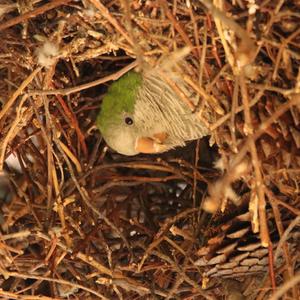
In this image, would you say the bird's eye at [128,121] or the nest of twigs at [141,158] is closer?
the nest of twigs at [141,158]

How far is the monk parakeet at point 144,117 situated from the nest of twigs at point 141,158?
0.05 metres

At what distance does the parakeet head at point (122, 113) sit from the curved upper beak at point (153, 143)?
2 centimetres

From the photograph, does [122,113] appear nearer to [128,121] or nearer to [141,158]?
[128,121]

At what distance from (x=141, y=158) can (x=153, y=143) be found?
120 mm

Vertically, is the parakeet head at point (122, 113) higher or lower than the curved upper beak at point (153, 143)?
higher

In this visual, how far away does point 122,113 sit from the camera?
122cm

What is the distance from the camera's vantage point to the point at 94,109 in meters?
1.32

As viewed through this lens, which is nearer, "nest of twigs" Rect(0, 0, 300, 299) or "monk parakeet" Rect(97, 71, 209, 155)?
"nest of twigs" Rect(0, 0, 300, 299)

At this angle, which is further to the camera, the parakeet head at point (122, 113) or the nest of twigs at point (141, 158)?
the parakeet head at point (122, 113)

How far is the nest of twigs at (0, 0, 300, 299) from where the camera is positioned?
3.05ft

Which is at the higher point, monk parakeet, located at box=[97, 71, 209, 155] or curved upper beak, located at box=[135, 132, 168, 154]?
monk parakeet, located at box=[97, 71, 209, 155]

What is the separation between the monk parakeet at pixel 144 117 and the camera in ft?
3.80

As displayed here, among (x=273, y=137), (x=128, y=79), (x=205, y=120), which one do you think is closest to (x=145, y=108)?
(x=128, y=79)

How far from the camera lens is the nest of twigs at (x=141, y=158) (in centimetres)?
93
